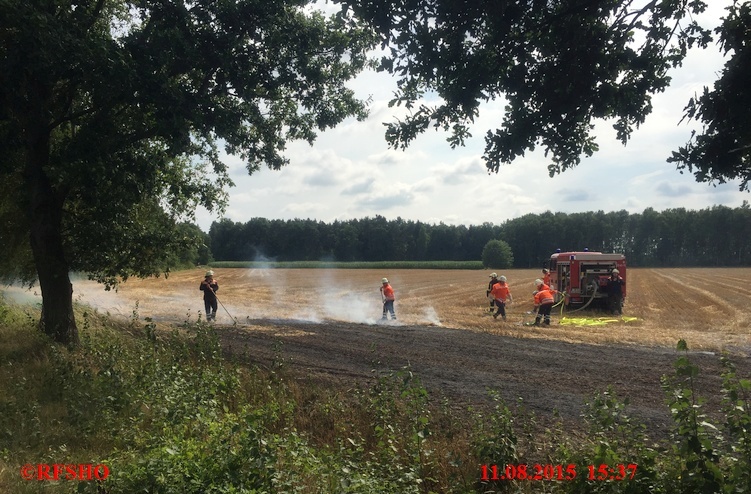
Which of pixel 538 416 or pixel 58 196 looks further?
pixel 58 196

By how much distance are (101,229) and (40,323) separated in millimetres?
2656

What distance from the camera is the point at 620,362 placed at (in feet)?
41.3

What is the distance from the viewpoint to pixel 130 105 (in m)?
10.4

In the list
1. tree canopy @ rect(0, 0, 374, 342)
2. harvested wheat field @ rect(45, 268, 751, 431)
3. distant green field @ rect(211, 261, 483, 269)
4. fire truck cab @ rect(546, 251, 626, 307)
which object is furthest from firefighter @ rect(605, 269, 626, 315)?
distant green field @ rect(211, 261, 483, 269)

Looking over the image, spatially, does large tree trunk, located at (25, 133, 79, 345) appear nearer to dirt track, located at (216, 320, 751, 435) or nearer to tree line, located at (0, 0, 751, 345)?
tree line, located at (0, 0, 751, 345)

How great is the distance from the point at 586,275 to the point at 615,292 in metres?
1.25

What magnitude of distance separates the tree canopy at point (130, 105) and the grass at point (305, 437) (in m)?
2.86

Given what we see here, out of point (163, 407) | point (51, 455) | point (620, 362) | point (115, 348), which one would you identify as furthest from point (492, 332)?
point (51, 455)

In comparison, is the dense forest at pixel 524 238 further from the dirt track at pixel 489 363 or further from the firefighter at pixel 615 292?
the dirt track at pixel 489 363

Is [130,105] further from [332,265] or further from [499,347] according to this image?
[332,265]

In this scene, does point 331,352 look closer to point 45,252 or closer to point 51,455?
point 45,252

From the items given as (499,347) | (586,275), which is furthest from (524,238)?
(499,347)
